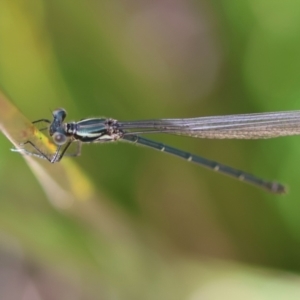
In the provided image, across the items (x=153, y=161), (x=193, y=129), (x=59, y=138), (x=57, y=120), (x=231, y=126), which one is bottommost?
(x=59, y=138)

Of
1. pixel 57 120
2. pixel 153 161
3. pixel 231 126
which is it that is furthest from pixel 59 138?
pixel 231 126

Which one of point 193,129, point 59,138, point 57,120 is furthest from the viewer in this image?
point 193,129

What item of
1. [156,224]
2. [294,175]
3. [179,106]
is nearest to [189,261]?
[156,224]

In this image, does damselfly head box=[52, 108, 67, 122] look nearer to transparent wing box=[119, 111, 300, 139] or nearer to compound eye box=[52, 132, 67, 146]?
compound eye box=[52, 132, 67, 146]

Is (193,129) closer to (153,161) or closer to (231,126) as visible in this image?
(231,126)

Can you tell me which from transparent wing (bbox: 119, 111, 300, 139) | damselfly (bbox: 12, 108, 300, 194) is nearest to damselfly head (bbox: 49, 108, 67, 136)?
damselfly (bbox: 12, 108, 300, 194)

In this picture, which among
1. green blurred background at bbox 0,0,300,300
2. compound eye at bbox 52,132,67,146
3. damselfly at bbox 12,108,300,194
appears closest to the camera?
compound eye at bbox 52,132,67,146

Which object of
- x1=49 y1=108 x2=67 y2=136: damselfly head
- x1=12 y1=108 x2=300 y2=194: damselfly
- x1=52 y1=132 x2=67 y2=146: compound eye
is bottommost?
x1=52 y1=132 x2=67 y2=146: compound eye
